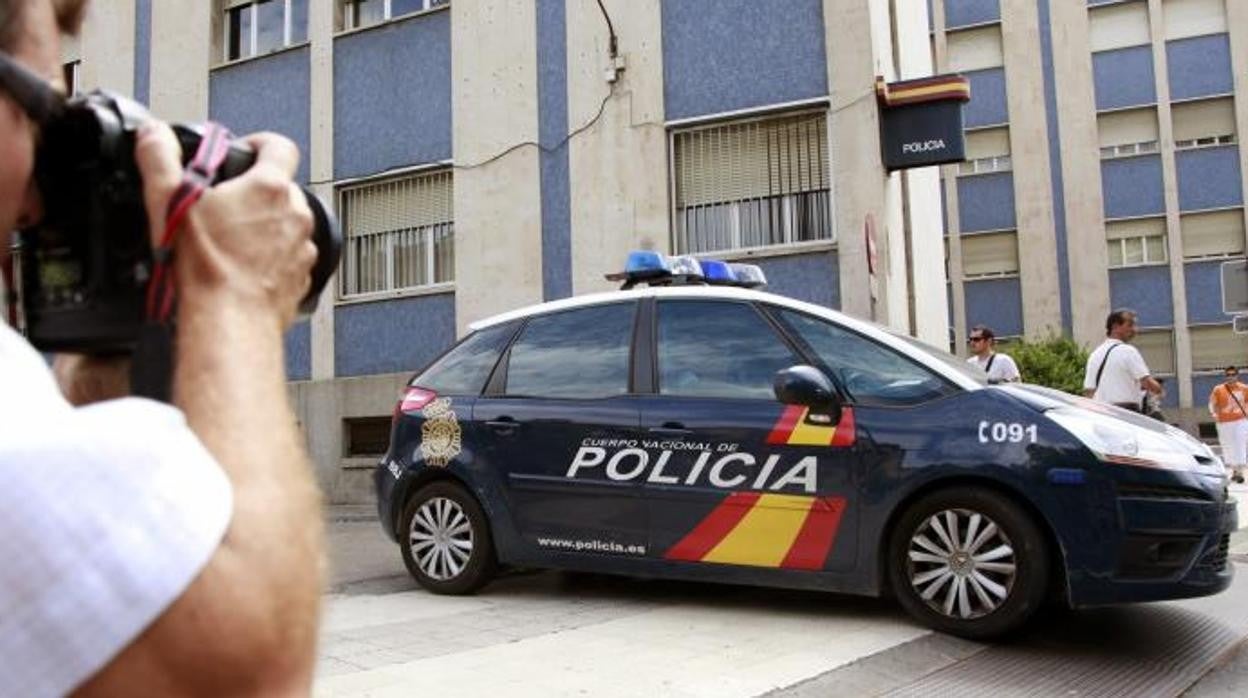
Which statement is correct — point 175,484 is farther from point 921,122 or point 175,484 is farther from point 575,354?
point 921,122

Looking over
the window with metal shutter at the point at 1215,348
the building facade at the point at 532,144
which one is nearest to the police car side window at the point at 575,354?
the building facade at the point at 532,144

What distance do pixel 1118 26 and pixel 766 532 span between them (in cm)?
3216

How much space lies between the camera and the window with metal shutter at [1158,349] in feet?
99.5

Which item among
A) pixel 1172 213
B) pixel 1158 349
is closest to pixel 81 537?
pixel 1158 349

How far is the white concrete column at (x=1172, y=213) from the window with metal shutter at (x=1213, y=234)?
26cm

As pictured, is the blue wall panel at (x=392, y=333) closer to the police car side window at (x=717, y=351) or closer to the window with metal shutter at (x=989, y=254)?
the police car side window at (x=717, y=351)

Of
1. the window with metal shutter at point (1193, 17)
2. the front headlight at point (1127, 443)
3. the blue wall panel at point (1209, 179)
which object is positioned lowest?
the front headlight at point (1127, 443)

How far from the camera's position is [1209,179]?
3047 centimetres

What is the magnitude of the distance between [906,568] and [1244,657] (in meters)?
1.49

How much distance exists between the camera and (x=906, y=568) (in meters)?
4.64

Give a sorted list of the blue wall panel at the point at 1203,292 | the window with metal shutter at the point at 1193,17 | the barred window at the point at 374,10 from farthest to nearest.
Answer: the window with metal shutter at the point at 1193,17 → the blue wall panel at the point at 1203,292 → the barred window at the point at 374,10

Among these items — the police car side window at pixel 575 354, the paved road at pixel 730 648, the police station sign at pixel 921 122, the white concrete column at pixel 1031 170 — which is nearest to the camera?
the paved road at pixel 730 648

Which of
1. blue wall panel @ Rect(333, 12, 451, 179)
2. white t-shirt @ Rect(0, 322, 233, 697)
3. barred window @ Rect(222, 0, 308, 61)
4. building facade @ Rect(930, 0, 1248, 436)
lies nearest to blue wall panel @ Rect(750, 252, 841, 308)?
blue wall panel @ Rect(333, 12, 451, 179)

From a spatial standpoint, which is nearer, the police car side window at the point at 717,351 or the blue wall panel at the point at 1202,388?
the police car side window at the point at 717,351
